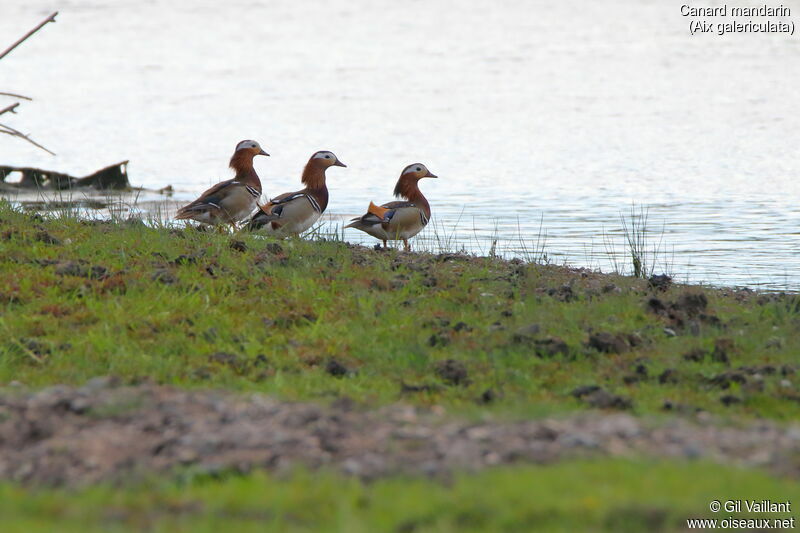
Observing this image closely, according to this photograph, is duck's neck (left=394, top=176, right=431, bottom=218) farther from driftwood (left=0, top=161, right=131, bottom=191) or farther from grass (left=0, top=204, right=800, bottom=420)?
driftwood (left=0, top=161, right=131, bottom=191)

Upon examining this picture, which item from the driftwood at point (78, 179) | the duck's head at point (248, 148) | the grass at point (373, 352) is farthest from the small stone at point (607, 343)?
the driftwood at point (78, 179)

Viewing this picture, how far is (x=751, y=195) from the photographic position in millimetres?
21312

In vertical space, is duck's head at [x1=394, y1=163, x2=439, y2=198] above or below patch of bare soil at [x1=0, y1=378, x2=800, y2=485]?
above

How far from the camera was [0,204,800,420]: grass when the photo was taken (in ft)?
27.9

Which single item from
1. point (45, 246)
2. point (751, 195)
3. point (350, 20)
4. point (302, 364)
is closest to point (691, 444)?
point (302, 364)

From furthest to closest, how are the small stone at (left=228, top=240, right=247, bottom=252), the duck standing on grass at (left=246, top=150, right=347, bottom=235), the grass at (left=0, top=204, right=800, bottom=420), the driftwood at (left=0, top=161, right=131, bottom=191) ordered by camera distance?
1. the driftwood at (left=0, top=161, right=131, bottom=191)
2. the duck standing on grass at (left=246, top=150, right=347, bottom=235)
3. the small stone at (left=228, top=240, right=247, bottom=252)
4. the grass at (left=0, top=204, right=800, bottom=420)

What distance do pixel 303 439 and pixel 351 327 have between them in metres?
3.59

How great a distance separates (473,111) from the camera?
33.0 metres

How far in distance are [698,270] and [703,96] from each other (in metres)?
19.5

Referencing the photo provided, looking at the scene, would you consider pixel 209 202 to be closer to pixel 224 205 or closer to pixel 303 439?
pixel 224 205

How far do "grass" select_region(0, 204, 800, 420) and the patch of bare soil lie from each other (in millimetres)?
861

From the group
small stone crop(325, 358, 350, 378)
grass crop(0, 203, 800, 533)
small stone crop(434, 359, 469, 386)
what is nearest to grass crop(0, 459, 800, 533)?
grass crop(0, 203, 800, 533)

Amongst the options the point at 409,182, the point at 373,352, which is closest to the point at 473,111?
the point at 409,182

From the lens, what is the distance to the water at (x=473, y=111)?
1981 centimetres
